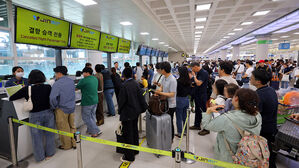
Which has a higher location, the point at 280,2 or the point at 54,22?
the point at 280,2

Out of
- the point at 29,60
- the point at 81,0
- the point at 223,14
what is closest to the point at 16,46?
the point at 29,60

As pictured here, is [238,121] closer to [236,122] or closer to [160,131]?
[236,122]

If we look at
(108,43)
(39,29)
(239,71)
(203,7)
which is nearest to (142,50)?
(108,43)

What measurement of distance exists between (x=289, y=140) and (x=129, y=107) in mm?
2428

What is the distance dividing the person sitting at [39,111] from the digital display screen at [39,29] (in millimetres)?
1318

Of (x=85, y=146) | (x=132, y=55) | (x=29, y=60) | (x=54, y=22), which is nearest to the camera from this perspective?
(x=85, y=146)

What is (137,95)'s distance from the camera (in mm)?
2723

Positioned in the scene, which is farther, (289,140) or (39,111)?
(39,111)

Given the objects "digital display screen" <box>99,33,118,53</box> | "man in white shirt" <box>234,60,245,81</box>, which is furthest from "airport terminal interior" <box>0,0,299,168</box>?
"man in white shirt" <box>234,60,245,81</box>

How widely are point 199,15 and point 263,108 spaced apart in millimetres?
5986

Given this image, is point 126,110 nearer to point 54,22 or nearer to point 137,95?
point 137,95

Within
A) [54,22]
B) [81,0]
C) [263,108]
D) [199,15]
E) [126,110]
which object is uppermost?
[199,15]

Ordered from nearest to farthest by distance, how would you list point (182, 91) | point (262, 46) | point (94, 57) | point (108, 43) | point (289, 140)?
1. point (289, 140)
2. point (182, 91)
3. point (108, 43)
4. point (94, 57)
5. point (262, 46)

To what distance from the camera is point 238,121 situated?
1541mm
